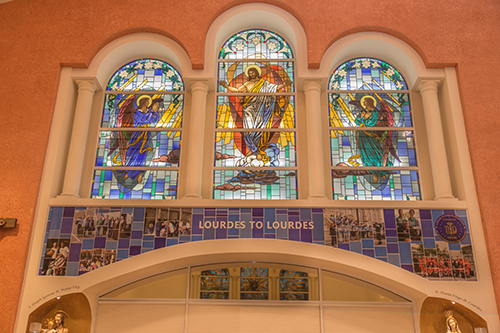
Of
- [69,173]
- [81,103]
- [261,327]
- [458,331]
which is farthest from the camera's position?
[81,103]

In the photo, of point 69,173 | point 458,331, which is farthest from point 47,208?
point 458,331

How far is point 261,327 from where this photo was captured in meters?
6.52

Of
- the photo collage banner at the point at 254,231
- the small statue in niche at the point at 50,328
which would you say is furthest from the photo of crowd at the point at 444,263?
the small statue in niche at the point at 50,328

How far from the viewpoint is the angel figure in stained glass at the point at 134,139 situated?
7371 millimetres

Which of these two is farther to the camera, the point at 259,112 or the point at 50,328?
the point at 259,112

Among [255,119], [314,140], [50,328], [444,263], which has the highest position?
[255,119]

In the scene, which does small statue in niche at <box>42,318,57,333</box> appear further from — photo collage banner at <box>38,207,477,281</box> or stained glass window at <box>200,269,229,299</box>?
stained glass window at <box>200,269,229,299</box>

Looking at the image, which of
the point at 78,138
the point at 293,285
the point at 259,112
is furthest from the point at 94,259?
the point at 259,112

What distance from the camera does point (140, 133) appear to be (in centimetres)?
772

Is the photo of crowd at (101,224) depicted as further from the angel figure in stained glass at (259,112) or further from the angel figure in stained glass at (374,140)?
the angel figure in stained glass at (374,140)

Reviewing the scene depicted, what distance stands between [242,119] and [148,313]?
3.48 m

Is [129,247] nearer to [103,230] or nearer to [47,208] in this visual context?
[103,230]

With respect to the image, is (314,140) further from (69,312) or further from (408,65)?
(69,312)

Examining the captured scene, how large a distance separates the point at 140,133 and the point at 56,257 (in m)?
2.44
